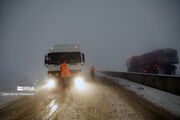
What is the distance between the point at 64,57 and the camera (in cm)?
855

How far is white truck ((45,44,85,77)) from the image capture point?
8055 mm

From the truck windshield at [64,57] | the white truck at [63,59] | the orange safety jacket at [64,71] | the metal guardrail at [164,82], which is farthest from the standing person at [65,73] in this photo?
the metal guardrail at [164,82]

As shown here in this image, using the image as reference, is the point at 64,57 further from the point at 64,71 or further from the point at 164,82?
the point at 164,82

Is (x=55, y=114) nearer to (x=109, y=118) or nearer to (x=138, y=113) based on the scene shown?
(x=109, y=118)

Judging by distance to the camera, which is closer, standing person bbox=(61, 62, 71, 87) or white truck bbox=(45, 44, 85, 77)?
standing person bbox=(61, 62, 71, 87)

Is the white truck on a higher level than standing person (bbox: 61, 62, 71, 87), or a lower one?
higher

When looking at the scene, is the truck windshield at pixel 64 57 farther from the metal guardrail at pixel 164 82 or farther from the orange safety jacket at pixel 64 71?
the metal guardrail at pixel 164 82

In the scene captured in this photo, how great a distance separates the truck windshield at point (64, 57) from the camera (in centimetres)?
841

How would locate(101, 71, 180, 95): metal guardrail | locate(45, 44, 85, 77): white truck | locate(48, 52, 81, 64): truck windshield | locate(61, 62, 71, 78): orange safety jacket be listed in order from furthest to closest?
locate(48, 52, 81, 64): truck windshield, locate(45, 44, 85, 77): white truck, locate(61, 62, 71, 78): orange safety jacket, locate(101, 71, 180, 95): metal guardrail

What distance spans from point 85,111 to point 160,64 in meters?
17.2

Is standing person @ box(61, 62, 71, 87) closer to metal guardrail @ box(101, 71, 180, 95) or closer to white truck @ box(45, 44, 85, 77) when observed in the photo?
white truck @ box(45, 44, 85, 77)

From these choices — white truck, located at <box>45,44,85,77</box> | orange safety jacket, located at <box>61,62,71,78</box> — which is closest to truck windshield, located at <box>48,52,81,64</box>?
white truck, located at <box>45,44,85,77</box>

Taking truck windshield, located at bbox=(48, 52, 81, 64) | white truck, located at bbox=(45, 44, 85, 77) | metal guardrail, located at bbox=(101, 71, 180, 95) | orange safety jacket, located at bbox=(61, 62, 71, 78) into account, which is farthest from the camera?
truck windshield, located at bbox=(48, 52, 81, 64)

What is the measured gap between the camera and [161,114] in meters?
3.32
